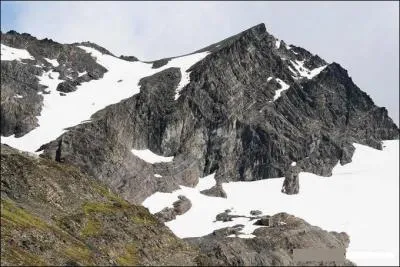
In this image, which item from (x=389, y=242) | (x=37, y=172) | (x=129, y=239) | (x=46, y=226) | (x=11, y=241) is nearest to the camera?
(x=11, y=241)

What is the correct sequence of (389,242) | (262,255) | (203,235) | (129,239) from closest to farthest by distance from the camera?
(129,239) → (262,255) → (203,235) → (389,242)

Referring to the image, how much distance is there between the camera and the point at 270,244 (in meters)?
150

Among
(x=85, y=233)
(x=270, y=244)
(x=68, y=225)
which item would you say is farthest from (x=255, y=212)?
(x=68, y=225)

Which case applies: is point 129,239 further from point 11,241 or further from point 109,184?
point 109,184

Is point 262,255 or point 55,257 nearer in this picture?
point 55,257

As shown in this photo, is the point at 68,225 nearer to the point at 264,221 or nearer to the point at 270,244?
the point at 270,244

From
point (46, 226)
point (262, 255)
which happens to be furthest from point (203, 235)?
point (46, 226)

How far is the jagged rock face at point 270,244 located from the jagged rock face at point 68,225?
749cm

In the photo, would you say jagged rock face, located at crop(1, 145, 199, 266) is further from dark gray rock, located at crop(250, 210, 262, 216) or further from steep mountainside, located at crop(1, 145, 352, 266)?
dark gray rock, located at crop(250, 210, 262, 216)

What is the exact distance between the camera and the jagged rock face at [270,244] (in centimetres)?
13162

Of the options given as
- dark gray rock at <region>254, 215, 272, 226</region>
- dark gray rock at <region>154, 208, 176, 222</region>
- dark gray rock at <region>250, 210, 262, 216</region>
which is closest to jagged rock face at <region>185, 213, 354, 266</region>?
dark gray rock at <region>254, 215, 272, 226</region>

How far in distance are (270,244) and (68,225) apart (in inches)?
2310

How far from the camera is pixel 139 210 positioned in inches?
5507

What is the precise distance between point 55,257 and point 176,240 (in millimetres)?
43492
